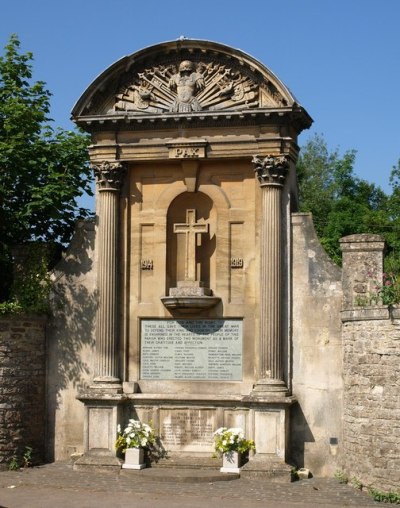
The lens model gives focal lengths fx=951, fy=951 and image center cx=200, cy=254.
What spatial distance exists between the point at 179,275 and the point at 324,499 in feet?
17.6

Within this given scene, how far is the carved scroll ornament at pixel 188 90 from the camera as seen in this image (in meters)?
18.2

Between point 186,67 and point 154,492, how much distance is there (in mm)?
8023

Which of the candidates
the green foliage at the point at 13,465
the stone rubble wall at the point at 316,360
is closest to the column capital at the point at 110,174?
the stone rubble wall at the point at 316,360

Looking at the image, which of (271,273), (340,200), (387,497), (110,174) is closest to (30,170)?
(110,174)

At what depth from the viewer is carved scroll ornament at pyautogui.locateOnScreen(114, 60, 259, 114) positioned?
18234 mm

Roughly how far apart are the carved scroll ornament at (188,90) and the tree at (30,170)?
2.04m

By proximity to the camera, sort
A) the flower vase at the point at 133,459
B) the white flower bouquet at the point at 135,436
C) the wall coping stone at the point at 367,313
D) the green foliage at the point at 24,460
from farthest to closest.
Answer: the green foliage at the point at 24,460
the white flower bouquet at the point at 135,436
the flower vase at the point at 133,459
the wall coping stone at the point at 367,313

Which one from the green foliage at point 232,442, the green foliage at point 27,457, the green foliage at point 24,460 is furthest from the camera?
the green foliage at point 27,457

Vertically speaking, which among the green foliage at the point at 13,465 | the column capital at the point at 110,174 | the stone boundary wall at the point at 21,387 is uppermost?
the column capital at the point at 110,174

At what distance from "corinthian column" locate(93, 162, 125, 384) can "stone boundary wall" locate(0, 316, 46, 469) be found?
1.25 metres

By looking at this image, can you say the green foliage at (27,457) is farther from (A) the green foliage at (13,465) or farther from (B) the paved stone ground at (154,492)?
(B) the paved stone ground at (154,492)

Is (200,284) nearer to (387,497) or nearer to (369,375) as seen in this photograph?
(369,375)

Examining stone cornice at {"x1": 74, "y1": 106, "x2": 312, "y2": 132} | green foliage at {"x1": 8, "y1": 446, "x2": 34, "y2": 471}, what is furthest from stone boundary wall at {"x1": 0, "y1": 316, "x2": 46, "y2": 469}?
stone cornice at {"x1": 74, "y1": 106, "x2": 312, "y2": 132}

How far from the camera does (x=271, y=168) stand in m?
17.8
